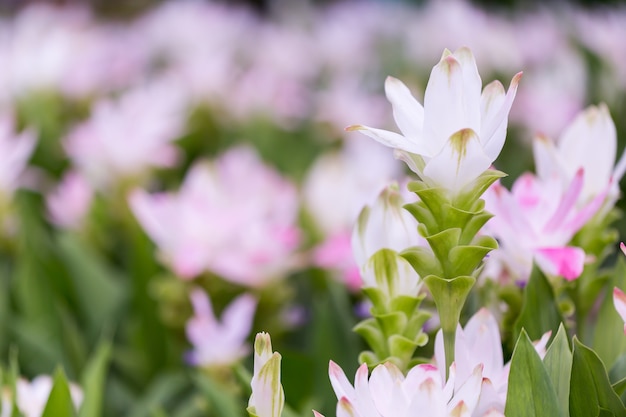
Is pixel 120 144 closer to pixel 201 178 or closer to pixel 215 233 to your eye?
pixel 201 178

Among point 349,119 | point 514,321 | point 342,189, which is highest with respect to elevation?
point 514,321

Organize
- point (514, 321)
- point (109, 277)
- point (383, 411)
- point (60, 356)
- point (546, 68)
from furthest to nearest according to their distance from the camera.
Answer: point (546, 68), point (109, 277), point (60, 356), point (514, 321), point (383, 411)

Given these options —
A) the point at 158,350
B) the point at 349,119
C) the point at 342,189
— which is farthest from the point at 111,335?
Result: the point at 349,119

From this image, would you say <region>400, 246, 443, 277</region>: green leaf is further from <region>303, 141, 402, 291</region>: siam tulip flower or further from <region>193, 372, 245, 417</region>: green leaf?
<region>303, 141, 402, 291</region>: siam tulip flower

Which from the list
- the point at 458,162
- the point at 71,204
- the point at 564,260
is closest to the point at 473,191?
the point at 458,162

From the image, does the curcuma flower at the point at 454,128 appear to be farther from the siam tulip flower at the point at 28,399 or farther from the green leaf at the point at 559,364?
the siam tulip flower at the point at 28,399

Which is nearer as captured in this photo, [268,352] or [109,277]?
[268,352]

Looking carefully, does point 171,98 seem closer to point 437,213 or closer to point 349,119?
point 349,119
